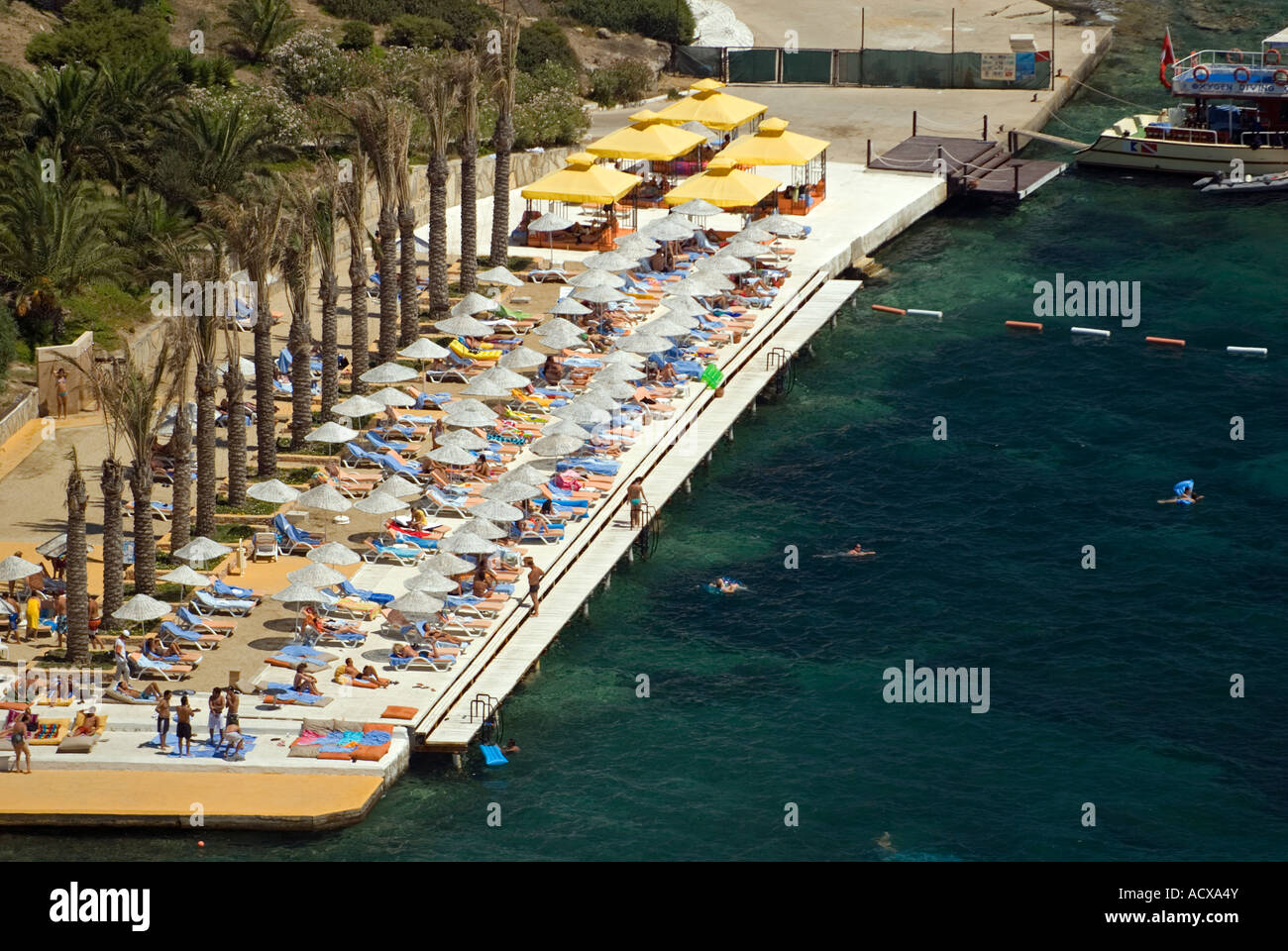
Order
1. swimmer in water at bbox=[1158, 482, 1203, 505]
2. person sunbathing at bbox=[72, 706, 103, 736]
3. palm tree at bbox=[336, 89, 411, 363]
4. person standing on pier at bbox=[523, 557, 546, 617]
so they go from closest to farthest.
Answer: person sunbathing at bbox=[72, 706, 103, 736] → person standing on pier at bbox=[523, 557, 546, 617] → swimmer in water at bbox=[1158, 482, 1203, 505] → palm tree at bbox=[336, 89, 411, 363]

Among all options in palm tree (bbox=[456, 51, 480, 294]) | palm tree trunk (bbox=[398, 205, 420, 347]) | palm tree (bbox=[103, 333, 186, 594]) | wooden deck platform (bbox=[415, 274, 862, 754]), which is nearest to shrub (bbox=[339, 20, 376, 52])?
palm tree (bbox=[456, 51, 480, 294])

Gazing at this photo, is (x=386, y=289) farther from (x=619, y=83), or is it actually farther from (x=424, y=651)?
(x=619, y=83)

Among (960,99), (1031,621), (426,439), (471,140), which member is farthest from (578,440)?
(960,99)

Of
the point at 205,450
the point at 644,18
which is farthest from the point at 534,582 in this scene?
the point at 644,18

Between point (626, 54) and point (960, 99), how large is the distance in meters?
17.6

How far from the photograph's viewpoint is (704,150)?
97.8 meters

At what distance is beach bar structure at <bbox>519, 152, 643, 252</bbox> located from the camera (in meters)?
85.2

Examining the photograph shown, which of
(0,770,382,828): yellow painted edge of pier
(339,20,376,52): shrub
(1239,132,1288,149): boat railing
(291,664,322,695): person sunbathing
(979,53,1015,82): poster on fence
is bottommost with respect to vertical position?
(0,770,382,828): yellow painted edge of pier

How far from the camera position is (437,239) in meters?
77.9

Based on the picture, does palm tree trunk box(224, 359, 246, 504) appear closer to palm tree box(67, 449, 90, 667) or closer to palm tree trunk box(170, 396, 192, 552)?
palm tree trunk box(170, 396, 192, 552)

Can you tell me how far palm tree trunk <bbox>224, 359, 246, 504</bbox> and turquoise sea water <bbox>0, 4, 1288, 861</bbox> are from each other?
11.1m

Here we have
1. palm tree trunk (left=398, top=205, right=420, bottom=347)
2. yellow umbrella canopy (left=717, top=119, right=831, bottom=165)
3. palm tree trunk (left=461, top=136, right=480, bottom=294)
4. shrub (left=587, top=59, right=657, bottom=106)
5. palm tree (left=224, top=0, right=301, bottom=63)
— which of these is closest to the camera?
palm tree trunk (left=398, top=205, right=420, bottom=347)

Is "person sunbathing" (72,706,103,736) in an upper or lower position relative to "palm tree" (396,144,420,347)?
lower

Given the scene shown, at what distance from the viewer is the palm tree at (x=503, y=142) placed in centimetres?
8225
